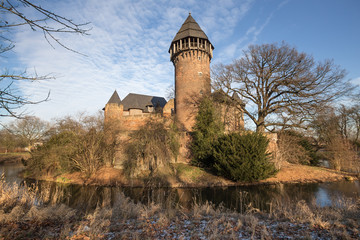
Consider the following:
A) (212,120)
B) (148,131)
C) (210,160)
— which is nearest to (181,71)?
(212,120)

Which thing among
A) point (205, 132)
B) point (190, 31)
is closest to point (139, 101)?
point (190, 31)

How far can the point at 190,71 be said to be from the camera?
17484 millimetres

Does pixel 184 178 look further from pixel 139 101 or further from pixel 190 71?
pixel 139 101

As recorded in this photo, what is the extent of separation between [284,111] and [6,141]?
3761 centimetres

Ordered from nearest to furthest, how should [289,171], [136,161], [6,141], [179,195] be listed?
[179,195], [136,161], [289,171], [6,141]

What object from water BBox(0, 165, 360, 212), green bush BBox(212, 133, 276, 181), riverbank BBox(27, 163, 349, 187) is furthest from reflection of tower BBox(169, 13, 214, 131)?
water BBox(0, 165, 360, 212)

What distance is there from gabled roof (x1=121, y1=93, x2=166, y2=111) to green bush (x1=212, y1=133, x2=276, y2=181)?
1608 cm

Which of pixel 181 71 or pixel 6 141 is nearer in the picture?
pixel 181 71

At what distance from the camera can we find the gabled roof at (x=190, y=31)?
1780 cm

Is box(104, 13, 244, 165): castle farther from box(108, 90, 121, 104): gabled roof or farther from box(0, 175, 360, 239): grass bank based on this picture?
box(0, 175, 360, 239): grass bank

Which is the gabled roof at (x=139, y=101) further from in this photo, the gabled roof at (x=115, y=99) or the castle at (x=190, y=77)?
the castle at (x=190, y=77)

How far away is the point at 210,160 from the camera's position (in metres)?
14.5

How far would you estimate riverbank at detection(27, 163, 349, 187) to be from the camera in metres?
12.6

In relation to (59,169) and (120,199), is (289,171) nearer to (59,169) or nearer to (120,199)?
(120,199)
